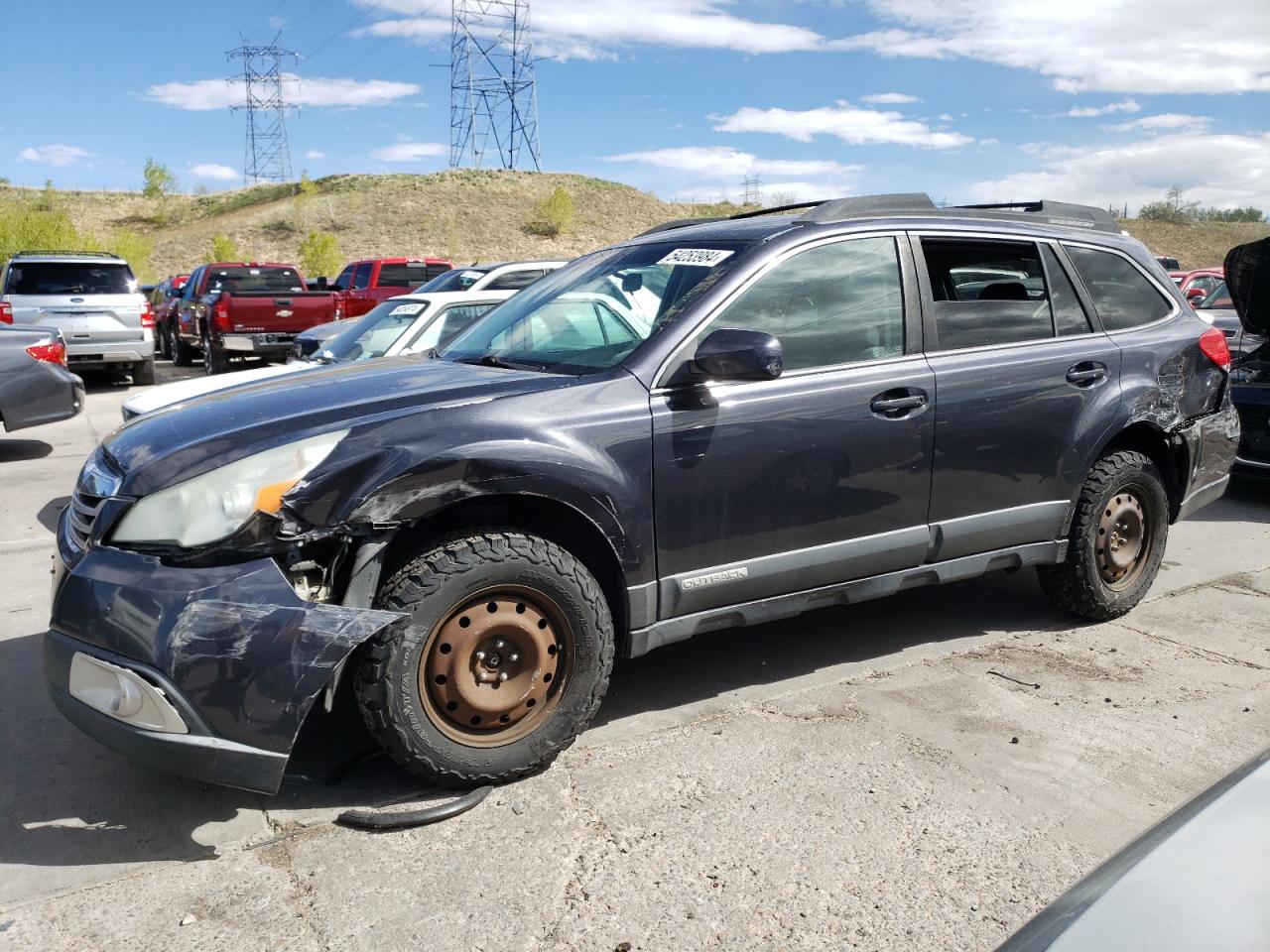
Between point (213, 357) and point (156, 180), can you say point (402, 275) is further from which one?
point (156, 180)

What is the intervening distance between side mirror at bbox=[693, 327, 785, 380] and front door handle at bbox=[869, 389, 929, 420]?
0.59 meters

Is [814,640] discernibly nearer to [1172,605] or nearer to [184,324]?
[1172,605]

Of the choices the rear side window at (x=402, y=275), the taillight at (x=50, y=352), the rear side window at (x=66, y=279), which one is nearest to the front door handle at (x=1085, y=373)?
the taillight at (x=50, y=352)

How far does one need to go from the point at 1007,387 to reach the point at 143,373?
51.2ft

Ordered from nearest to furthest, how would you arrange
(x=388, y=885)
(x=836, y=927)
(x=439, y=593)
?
(x=836, y=927), (x=388, y=885), (x=439, y=593)

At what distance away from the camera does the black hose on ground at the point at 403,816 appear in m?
3.25

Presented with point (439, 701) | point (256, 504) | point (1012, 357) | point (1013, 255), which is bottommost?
point (439, 701)

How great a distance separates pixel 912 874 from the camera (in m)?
2.99

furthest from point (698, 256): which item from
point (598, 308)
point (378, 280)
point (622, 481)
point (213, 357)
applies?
point (378, 280)

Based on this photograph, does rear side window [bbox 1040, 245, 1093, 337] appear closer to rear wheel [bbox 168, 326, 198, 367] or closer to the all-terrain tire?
the all-terrain tire

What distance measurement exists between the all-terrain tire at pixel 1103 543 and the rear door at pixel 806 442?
99cm

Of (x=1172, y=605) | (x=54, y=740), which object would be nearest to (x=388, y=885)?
(x=54, y=740)

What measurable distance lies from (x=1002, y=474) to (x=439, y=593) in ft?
8.03

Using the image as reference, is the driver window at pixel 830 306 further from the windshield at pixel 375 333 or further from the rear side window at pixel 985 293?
the windshield at pixel 375 333
